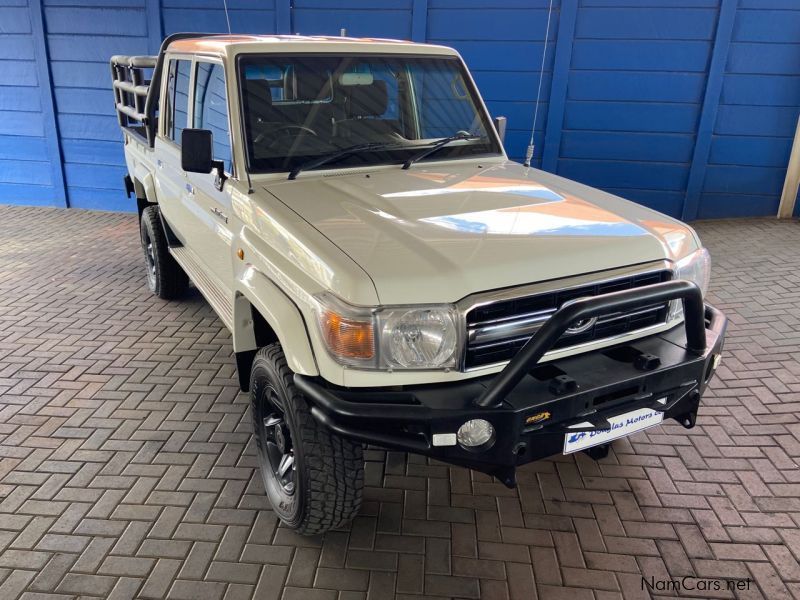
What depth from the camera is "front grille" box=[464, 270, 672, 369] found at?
88.2 inches

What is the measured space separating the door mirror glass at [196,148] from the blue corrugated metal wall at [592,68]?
526 cm

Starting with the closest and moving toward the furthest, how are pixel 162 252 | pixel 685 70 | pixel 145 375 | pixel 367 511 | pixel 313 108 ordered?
pixel 367 511, pixel 313 108, pixel 145 375, pixel 162 252, pixel 685 70

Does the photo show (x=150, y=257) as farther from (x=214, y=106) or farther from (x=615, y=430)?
(x=615, y=430)

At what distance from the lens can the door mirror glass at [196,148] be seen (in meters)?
2.93

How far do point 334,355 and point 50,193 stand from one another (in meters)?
8.16

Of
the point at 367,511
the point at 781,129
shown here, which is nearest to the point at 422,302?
the point at 367,511

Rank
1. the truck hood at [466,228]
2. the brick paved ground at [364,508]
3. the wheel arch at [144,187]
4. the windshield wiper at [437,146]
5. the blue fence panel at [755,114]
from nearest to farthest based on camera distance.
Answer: the truck hood at [466,228]
the brick paved ground at [364,508]
the windshield wiper at [437,146]
the wheel arch at [144,187]
the blue fence panel at [755,114]

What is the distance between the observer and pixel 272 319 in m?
2.45

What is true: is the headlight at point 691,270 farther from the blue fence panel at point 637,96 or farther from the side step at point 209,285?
the blue fence panel at point 637,96

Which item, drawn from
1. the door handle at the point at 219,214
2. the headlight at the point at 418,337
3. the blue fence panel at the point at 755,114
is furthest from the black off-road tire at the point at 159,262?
the blue fence panel at the point at 755,114

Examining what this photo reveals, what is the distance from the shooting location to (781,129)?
25.0 ft

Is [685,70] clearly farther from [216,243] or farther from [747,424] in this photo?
[216,243]

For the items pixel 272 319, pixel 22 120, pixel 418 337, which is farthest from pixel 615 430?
pixel 22 120

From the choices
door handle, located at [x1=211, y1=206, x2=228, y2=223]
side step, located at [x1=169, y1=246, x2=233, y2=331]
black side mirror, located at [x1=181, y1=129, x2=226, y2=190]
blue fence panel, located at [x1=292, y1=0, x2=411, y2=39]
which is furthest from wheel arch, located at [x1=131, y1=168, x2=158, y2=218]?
blue fence panel, located at [x1=292, y1=0, x2=411, y2=39]
